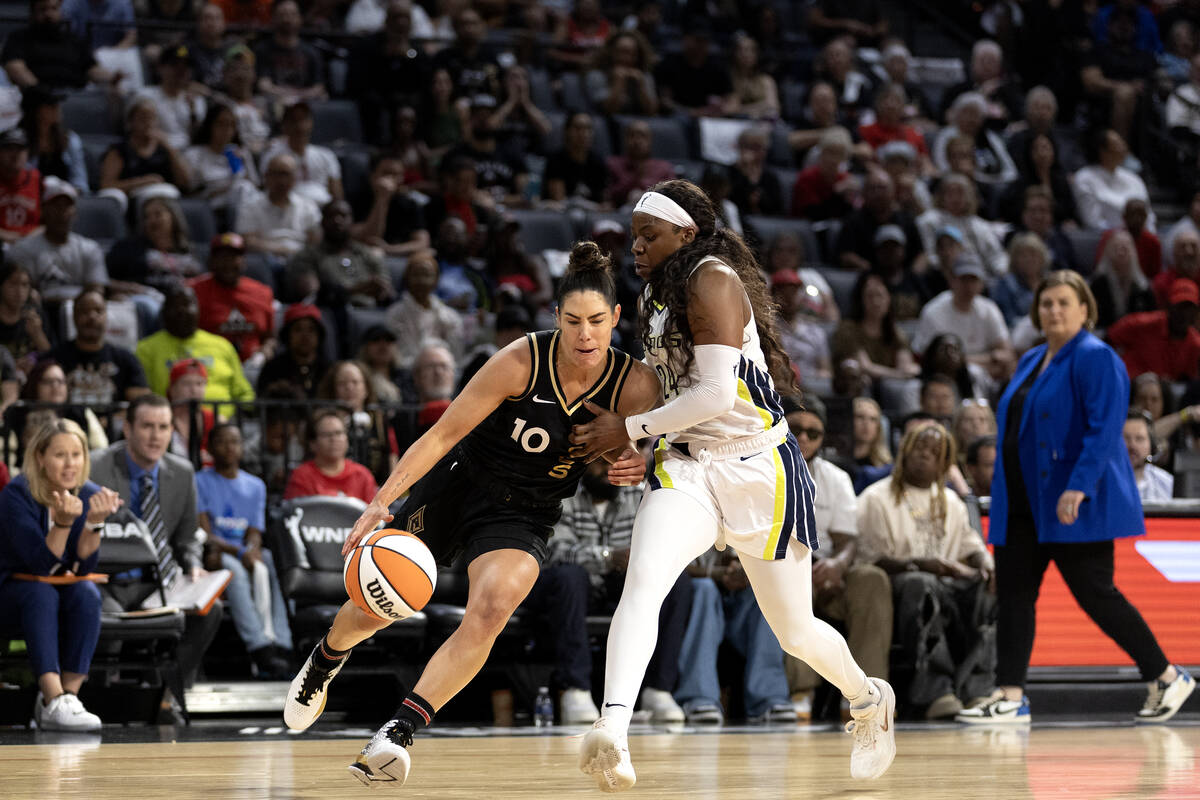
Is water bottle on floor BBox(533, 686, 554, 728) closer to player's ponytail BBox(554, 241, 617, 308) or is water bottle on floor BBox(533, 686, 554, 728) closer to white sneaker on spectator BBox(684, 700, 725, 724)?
white sneaker on spectator BBox(684, 700, 725, 724)

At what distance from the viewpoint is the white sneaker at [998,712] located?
7047 millimetres

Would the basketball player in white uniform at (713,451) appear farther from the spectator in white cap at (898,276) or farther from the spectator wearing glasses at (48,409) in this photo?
the spectator in white cap at (898,276)

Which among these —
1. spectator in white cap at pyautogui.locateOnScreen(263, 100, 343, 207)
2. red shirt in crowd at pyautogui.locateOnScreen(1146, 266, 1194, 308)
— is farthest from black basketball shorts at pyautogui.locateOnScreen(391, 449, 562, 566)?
red shirt in crowd at pyautogui.locateOnScreen(1146, 266, 1194, 308)

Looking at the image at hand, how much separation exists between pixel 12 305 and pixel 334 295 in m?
2.05

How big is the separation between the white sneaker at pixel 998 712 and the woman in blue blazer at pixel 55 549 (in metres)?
3.98

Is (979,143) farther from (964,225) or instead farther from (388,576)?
(388,576)

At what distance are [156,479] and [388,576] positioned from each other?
3.91m

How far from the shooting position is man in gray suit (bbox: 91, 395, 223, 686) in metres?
7.70

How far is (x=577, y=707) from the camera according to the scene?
738 centimetres

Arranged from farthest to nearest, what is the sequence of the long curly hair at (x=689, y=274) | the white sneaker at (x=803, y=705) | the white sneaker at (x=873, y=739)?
the white sneaker at (x=803, y=705), the white sneaker at (x=873, y=739), the long curly hair at (x=689, y=274)

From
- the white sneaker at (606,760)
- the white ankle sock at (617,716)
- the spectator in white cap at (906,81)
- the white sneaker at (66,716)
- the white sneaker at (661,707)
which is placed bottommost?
the white sneaker at (661,707)

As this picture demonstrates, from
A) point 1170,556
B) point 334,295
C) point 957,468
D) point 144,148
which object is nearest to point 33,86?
point 144,148

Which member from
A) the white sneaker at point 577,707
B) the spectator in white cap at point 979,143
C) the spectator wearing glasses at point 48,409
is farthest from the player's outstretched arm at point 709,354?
the spectator in white cap at point 979,143

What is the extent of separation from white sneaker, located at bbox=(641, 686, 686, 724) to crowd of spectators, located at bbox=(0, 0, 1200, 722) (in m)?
0.01
